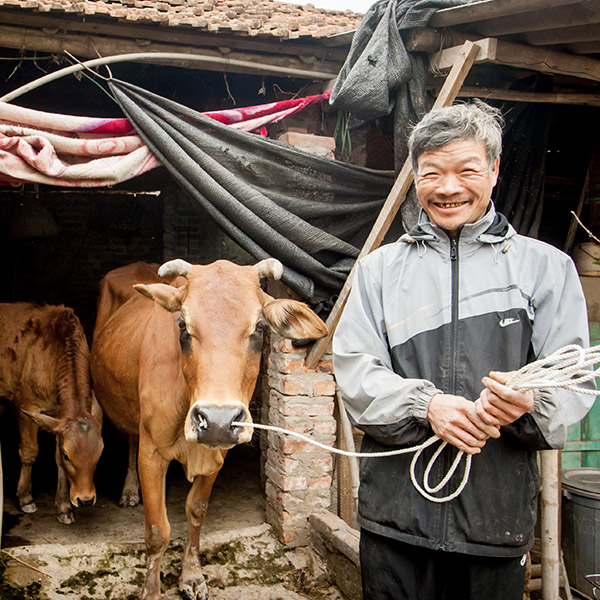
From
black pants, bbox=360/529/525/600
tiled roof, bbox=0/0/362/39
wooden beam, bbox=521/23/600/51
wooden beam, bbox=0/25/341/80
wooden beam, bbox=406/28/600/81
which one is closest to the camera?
black pants, bbox=360/529/525/600

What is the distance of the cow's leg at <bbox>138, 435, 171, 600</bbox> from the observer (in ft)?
13.0

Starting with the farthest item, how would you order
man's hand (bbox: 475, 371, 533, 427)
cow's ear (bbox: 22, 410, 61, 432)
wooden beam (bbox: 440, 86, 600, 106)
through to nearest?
cow's ear (bbox: 22, 410, 61, 432) → wooden beam (bbox: 440, 86, 600, 106) → man's hand (bbox: 475, 371, 533, 427)

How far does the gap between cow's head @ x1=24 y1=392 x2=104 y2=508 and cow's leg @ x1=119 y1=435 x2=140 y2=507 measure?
0.83 meters

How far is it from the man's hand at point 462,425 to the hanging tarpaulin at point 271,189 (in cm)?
242

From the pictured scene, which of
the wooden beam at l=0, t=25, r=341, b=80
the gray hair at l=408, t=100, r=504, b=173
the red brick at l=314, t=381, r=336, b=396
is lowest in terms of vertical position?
the red brick at l=314, t=381, r=336, b=396

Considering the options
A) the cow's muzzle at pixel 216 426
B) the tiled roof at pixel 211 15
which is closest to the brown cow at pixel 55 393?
the cow's muzzle at pixel 216 426

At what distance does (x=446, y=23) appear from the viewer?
3.77 meters

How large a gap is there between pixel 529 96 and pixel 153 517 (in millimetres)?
3795

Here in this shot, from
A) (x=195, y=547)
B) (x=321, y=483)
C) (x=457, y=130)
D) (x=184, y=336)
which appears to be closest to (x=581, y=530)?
(x=321, y=483)

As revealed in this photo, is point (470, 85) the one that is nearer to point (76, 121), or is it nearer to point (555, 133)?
point (555, 133)

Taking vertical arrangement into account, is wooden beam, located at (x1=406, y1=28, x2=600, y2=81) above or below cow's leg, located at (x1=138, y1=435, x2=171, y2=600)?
above

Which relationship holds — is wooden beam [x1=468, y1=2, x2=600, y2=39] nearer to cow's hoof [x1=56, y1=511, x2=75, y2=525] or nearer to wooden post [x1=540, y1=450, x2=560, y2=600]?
wooden post [x1=540, y1=450, x2=560, y2=600]

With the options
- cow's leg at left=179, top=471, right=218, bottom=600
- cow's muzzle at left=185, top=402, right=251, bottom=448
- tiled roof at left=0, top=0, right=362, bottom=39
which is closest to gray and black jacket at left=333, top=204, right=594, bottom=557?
cow's muzzle at left=185, top=402, right=251, bottom=448

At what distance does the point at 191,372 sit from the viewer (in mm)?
3297
